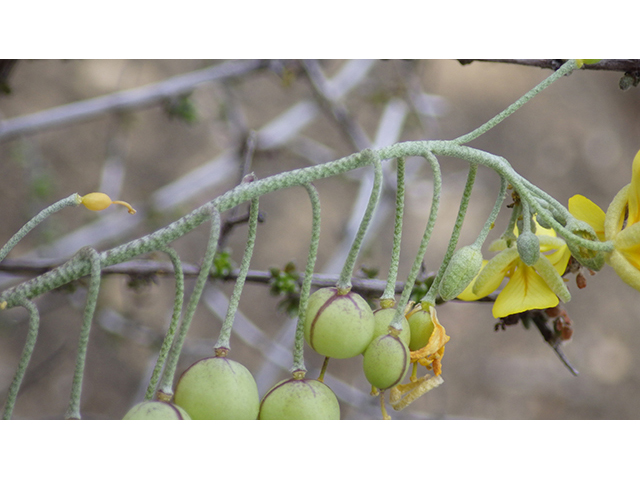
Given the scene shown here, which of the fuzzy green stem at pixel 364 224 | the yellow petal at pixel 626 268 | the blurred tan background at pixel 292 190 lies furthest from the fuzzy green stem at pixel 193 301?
the blurred tan background at pixel 292 190

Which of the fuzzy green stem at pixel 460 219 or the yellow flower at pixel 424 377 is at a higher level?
the fuzzy green stem at pixel 460 219

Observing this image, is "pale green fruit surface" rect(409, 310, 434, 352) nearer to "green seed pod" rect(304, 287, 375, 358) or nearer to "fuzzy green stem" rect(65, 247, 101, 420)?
"green seed pod" rect(304, 287, 375, 358)

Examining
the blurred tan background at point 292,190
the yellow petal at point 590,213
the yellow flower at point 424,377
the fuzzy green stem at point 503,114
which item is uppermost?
the blurred tan background at point 292,190

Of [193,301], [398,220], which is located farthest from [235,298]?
[398,220]

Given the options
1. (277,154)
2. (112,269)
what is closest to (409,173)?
(277,154)

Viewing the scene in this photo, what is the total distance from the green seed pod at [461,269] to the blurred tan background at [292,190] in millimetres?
549

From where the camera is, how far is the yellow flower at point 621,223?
0.45 m

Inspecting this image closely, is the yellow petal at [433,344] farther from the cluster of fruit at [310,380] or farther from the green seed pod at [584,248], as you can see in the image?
the green seed pod at [584,248]

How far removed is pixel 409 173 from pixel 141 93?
63 centimetres

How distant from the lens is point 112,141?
1.12 meters

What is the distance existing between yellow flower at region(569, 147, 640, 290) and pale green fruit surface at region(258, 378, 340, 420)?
281mm

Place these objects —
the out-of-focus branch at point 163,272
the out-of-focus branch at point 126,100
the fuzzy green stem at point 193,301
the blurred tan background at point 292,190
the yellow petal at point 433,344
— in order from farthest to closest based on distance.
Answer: the blurred tan background at point 292,190, the out-of-focus branch at point 126,100, the out-of-focus branch at point 163,272, the yellow petal at point 433,344, the fuzzy green stem at point 193,301

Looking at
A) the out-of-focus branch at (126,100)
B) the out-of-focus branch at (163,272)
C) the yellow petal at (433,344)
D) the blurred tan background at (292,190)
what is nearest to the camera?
the yellow petal at (433,344)
